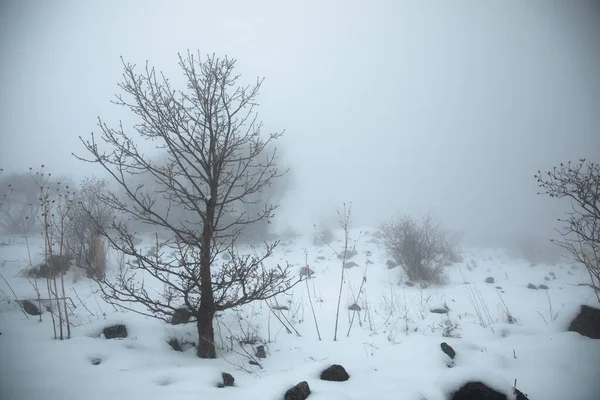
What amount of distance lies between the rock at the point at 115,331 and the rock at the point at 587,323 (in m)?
6.90

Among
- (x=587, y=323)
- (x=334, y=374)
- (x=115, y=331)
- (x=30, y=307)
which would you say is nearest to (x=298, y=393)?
(x=334, y=374)

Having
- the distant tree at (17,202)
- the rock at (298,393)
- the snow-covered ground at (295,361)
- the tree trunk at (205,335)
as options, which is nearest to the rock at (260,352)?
the snow-covered ground at (295,361)

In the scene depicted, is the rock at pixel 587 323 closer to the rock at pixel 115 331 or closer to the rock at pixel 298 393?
the rock at pixel 298 393

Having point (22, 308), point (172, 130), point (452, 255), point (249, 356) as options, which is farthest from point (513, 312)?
point (452, 255)

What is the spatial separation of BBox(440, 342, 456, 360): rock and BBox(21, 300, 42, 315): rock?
6474 mm

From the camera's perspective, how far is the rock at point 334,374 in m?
2.66

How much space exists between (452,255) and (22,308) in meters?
19.9

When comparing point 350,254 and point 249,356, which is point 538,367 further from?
point 350,254

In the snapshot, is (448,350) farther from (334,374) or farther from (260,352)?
(260,352)

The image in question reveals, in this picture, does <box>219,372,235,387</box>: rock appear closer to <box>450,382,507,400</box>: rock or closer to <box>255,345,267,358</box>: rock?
<box>255,345,267,358</box>: rock

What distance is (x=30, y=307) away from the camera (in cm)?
427

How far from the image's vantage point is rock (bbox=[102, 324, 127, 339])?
3.37 meters

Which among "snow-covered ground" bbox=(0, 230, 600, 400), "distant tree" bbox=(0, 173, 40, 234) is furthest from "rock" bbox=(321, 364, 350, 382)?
"distant tree" bbox=(0, 173, 40, 234)

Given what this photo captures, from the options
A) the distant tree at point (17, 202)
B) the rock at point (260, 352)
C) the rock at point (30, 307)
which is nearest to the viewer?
the rock at point (260, 352)
